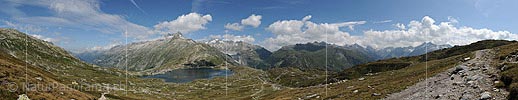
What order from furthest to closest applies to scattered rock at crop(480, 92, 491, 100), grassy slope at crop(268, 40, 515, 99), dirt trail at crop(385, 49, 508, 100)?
grassy slope at crop(268, 40, 515, 99)
dirt trail at crop(385, 49, 508, 100)
scattered rock at crop(480, 92, 491, 100)

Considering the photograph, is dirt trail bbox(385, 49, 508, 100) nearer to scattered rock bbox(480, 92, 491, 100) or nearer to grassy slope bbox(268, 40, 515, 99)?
scattered rock bbox(480, 92, 491, 100)

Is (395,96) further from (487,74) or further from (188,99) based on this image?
(188,99)

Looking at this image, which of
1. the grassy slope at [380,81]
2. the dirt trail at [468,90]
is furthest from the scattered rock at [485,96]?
the grassy slope at [380,81]

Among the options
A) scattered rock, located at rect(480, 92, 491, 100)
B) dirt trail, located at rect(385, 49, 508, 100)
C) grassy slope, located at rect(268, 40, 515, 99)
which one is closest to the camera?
scattered rock, located at rect(480, 92, 491, 100)

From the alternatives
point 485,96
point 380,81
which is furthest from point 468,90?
point 380,81

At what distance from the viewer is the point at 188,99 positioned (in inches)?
5655

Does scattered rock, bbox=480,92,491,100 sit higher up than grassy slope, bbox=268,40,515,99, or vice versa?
scattered rock, bbox=480,92,491,100

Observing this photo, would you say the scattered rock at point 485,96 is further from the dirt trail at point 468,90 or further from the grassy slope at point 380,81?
the grassy slope at point 380,81

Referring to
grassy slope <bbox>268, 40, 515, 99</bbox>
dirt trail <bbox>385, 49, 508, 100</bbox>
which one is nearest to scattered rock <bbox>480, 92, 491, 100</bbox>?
dirt trail <bbox>385, 49, 508, 100</bbox>

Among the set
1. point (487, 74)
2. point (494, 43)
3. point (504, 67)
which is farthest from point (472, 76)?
point (494, 43)

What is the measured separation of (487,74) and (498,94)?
11.2m

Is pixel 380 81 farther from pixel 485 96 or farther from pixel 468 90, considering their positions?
pixel 485 96

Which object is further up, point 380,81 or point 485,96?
point 485,96

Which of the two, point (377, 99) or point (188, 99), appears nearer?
point (377, 99)
